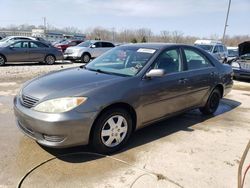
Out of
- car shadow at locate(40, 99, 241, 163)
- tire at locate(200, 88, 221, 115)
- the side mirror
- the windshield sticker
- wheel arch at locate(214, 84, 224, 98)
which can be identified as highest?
the windshield sticker

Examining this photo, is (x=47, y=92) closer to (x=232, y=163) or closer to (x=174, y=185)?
(x=174, y=185)

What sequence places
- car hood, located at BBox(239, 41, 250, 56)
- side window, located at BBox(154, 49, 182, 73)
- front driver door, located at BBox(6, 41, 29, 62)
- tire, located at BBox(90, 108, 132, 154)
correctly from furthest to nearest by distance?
front driver door, located at BBox(6, 41, 29, 62) → car hood, located at BBox(239, 41, 250, 56) → side window, located at BBox(154, 49, 182, 73) → tire, located at BBox(90, 108, 132, 154)

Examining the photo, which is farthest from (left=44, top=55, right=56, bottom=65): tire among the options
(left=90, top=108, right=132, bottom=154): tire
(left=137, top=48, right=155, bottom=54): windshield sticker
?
(left=90, top=108, right=132, bottom=154): tire

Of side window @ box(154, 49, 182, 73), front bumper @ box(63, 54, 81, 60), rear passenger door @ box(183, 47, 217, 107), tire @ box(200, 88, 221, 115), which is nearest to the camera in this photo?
side window @ box(154, 49, 182, 73)

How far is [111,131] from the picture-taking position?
12.2ft

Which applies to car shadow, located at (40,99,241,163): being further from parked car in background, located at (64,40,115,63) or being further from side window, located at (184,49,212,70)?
parked car in background, located at (64,40,115,63)

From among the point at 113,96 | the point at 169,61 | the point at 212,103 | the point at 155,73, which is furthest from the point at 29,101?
the point at 212,103

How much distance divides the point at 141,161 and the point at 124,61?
1750mm

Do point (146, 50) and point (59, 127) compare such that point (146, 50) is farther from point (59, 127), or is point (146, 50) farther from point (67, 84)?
point (59, 127)

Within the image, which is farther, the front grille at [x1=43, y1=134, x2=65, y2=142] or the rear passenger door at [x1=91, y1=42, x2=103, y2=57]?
the rear passenger door at [x1=91, y1=42, x2=103, y2=57]

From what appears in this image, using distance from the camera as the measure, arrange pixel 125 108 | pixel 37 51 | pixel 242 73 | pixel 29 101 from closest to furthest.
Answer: pixel 29 101 → pixel 125 108 → pixel 242 73 → pixel 37 51

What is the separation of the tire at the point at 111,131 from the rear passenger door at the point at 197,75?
160cm

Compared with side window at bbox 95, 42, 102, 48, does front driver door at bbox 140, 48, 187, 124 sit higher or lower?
lower

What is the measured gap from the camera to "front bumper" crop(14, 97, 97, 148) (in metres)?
3.24
